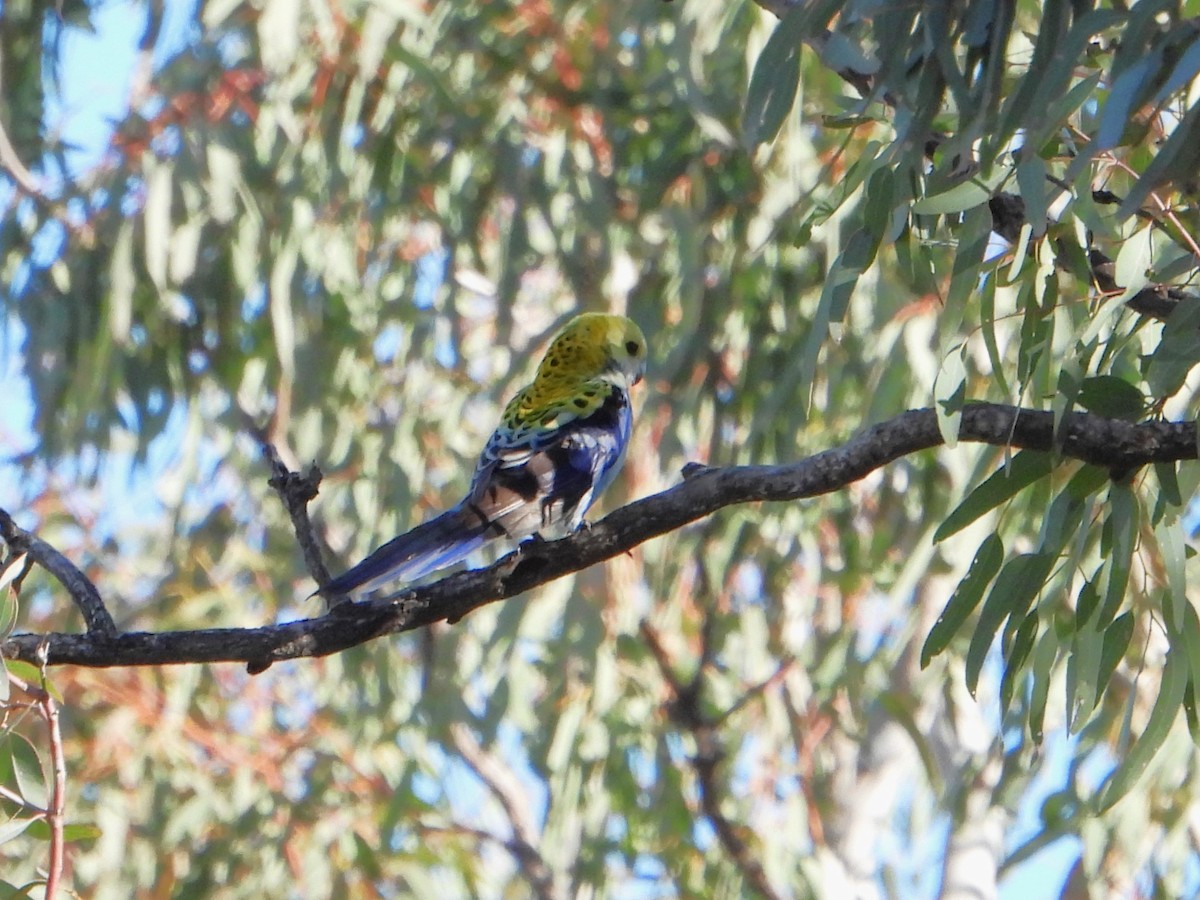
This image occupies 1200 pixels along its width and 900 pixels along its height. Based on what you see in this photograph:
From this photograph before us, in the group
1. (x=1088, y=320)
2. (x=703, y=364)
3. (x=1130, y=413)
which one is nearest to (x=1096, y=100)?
(x=1088, y=320)

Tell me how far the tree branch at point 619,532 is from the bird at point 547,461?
15 cm

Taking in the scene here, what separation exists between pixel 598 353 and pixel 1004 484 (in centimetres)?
180

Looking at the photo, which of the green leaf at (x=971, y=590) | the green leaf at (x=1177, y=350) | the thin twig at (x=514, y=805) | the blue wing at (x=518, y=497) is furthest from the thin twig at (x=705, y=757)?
the green leaf at (x=1177, y=350)

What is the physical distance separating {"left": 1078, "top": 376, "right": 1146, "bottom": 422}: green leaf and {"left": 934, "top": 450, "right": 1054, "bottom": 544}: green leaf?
97mm

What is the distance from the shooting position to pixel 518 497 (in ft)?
8.89

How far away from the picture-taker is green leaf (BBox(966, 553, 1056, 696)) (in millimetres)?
1978

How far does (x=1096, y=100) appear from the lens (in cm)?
224

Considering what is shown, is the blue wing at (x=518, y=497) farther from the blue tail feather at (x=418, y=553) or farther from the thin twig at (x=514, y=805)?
the thin twig at (x=514, y=805)

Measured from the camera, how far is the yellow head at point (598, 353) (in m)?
3.71

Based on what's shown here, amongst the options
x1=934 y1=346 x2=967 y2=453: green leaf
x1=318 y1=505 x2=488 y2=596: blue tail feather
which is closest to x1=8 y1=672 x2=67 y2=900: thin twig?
x1=318 y1=505 x2=488 y2=596: blue tail feather

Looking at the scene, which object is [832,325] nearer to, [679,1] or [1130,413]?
[1130,413]

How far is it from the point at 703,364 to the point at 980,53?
128 inches

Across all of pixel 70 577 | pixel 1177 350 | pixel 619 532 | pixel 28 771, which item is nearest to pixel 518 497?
pixel 619 532

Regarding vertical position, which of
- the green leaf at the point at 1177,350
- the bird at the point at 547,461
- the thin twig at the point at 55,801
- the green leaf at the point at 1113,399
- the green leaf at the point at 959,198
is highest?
the bird at the point at 547,461
